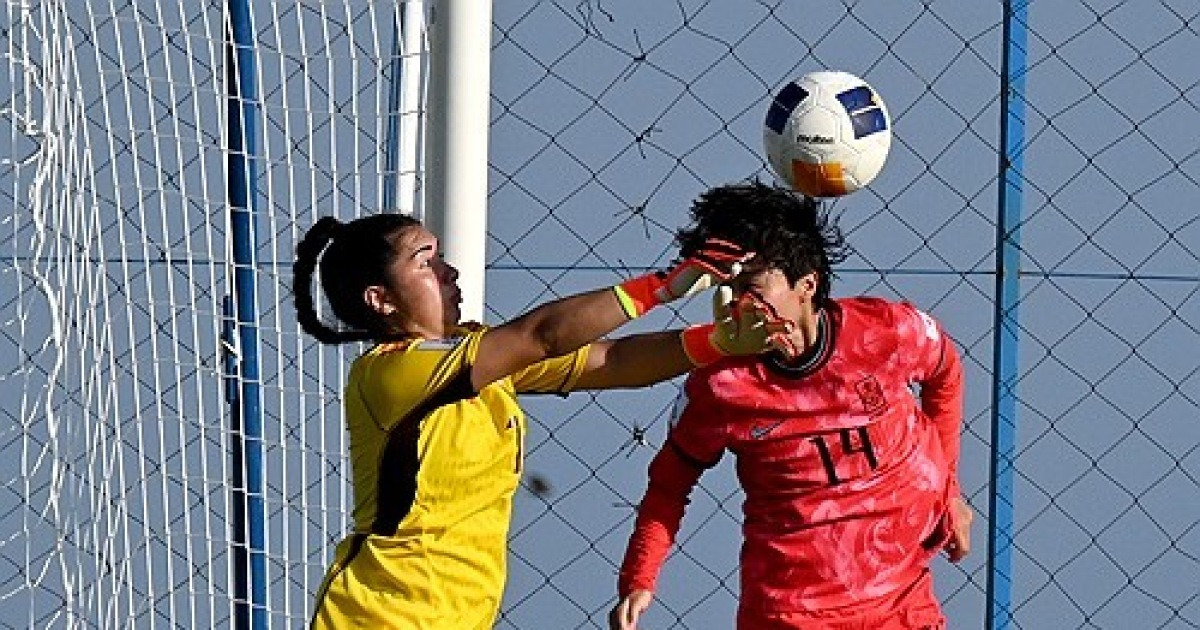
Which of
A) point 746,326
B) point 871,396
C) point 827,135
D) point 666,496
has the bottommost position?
point 666,496

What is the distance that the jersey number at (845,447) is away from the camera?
3.88 metres

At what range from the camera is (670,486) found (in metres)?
4.01

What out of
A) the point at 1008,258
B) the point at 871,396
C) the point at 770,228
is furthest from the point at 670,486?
the point at 1008,258

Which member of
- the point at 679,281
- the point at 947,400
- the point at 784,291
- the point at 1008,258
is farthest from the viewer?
the point at 1008,258

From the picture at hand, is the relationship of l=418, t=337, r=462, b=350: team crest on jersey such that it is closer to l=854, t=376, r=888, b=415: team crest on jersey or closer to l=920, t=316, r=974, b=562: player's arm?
l=854, t=376, r=888, b=415: team crest on jersey

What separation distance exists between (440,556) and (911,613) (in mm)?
819

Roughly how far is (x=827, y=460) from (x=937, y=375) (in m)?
0.28

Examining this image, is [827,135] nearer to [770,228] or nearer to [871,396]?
[770,228]

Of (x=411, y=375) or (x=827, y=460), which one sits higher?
(x=411, y=375)

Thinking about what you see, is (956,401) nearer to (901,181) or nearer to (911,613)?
(911,613)

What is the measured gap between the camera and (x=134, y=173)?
4.80 meters

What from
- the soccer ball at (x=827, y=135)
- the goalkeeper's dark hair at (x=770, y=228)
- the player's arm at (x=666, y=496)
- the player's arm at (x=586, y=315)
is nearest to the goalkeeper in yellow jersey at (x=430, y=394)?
the player's arm at (x=586, y=315)

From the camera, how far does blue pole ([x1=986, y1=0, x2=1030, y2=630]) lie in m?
4.77

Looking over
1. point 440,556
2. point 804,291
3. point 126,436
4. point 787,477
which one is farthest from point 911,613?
point 126,436
